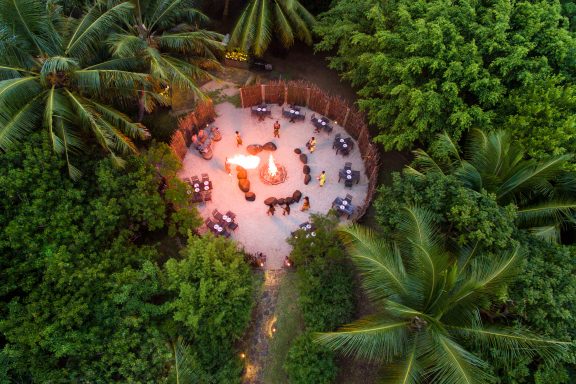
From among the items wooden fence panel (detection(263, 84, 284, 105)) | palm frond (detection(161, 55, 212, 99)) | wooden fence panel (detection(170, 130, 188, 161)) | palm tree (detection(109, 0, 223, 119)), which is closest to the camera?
palm tree (detection(109, 0, 223, 119))

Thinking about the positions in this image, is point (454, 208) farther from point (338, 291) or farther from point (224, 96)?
point (224, 96)

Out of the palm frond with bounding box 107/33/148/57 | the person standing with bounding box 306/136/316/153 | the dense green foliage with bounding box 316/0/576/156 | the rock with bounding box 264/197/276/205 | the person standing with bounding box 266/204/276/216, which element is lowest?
the person standing with bounding box 266/204/276/216

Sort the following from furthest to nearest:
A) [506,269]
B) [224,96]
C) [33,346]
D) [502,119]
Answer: [224,96] < [502,119] < [33,346] < [506,269]

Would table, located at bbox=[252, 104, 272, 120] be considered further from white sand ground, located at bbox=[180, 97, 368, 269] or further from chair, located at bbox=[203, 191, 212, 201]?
chair, located at bbox=[203, 191, 212, 201]

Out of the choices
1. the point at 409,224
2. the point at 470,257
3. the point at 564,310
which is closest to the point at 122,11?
the point at 409,224

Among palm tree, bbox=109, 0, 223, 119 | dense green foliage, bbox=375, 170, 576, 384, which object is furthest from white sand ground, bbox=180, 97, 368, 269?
dense green foliage, bbox=375, 170, 576, 384

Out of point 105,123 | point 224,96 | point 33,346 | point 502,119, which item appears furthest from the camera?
point 224,96

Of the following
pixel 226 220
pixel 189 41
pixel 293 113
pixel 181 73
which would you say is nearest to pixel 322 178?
pixel 293 113
